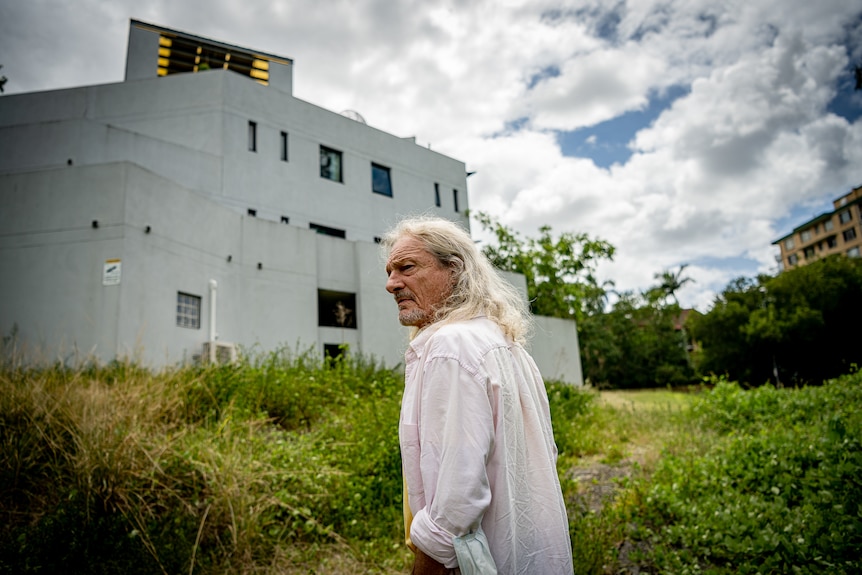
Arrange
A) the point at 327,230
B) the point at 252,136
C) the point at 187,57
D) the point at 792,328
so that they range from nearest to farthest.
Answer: the point at 252,136, the point at 327,230, the point at 187,57, the point at 792,328

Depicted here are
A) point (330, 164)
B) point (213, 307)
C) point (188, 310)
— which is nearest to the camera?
point (188, 310)

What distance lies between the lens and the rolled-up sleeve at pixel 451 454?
4.70 feet

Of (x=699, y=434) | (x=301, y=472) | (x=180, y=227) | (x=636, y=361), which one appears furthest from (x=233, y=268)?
(x=636, y=361)

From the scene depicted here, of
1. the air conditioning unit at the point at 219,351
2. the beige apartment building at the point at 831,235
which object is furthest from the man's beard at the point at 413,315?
the beige apartment building at the point at 831,235

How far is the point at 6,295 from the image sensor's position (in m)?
10.3

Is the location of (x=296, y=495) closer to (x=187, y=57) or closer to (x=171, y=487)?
(x=171, y=487)

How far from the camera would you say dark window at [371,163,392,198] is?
19.7m

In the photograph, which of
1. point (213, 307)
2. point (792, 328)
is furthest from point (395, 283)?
point (792, 328)

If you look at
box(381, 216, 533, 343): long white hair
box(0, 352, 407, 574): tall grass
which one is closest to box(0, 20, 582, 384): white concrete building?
box(0, 352, 407, 574): tall grass

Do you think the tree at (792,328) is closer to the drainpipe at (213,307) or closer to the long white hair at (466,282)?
the drainpipe at (213,307)

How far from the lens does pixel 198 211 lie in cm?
1209

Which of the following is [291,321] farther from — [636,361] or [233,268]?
[636,361]

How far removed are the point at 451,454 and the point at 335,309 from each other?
14.4 meters

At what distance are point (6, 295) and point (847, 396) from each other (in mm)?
13778
